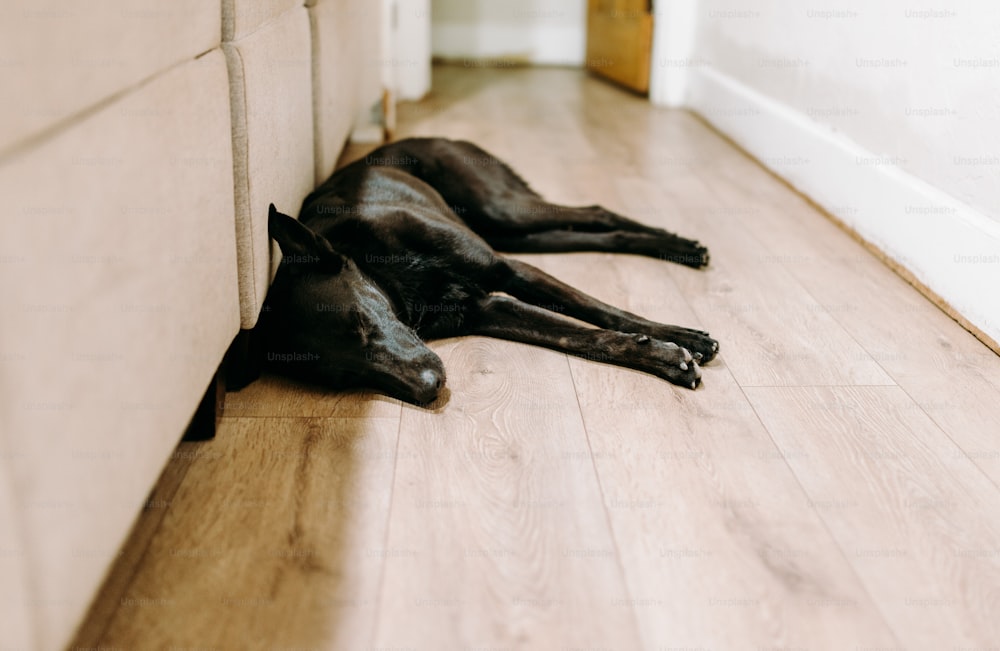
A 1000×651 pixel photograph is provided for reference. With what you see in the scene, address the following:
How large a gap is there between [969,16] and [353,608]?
1921mm

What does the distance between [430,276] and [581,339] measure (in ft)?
1.15

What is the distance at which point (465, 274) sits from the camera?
76.5 inches

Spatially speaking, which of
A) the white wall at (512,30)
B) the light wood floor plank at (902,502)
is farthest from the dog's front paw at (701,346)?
the white wall at (512,30)

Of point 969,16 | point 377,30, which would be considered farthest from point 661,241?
point 377,30

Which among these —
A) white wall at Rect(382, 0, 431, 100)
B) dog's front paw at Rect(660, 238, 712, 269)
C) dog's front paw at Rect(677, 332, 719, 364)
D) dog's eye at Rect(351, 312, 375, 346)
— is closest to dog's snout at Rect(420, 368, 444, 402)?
dog's eye at Rect(351, 312, 375, 346)

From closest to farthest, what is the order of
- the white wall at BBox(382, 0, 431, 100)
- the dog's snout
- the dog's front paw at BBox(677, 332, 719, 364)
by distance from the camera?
the dog's snout → the dog's front paw at BBox(677, 332, 719, 364) → the white wall at BBox(382, 0, 431, 100)

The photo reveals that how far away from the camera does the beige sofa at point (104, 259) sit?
2.47 ft

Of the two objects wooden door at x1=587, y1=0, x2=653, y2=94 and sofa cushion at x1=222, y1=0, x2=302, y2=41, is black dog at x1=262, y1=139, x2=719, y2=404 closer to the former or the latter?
sofa cushion at x1=222, y1=0, x2=302, y2=41

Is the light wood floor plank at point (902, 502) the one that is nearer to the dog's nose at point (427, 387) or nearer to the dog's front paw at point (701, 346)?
the dog's front paw at point (701, 346)

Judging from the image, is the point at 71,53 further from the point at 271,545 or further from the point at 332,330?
the point at 332,330

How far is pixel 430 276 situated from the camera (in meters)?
1.92

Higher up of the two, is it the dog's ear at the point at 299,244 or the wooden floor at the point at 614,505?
the dog's ear at the point at 299,244

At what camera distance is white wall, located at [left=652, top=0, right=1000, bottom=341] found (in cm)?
201

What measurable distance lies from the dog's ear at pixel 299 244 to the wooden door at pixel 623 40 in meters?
3.60
